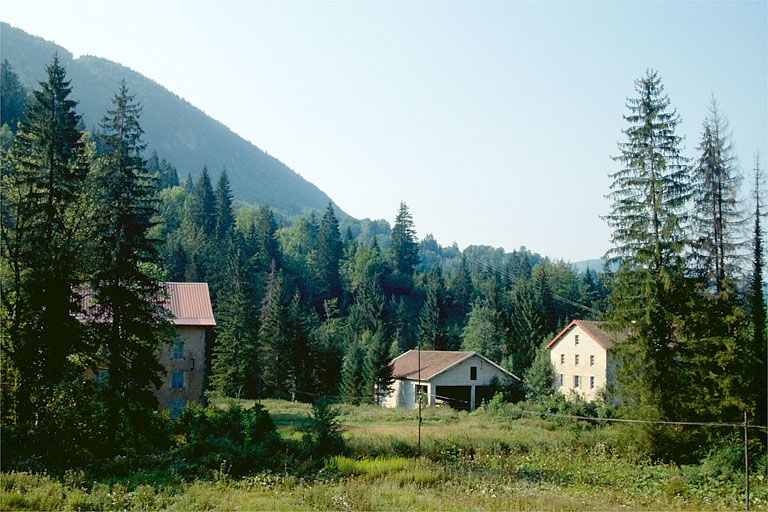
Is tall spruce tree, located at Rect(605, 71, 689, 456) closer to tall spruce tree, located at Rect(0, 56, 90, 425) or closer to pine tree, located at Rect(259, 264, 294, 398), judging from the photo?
tall spruce tree, located at Rect(0, 56, 90, 425)

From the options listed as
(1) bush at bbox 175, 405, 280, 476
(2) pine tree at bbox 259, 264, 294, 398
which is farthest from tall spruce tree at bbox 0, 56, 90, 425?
(2) pine tree at bbox 259, 264, 294, 398

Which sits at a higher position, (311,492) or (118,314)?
(118,314)

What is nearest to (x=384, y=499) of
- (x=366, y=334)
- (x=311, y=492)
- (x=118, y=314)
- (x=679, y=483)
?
(x=311, y=492)

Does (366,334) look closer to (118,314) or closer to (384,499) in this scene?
(118,314)

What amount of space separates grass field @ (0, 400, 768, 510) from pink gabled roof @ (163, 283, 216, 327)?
14.2 meters

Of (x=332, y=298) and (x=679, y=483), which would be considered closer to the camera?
(x=679, y=483)

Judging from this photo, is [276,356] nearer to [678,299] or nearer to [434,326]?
[434,326]

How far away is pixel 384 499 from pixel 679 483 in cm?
1070

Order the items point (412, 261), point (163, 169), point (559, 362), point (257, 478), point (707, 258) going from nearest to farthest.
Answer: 1. point (257, 478)
2. point (707, 258)
3. point (559, 362)
4. point (412, 261)
5. point (163, 169)

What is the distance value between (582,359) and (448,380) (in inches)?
498

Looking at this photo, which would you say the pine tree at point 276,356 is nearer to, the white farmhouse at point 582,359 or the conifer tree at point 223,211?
the white farmhouse at point 582,359

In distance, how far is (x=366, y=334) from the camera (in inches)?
2901

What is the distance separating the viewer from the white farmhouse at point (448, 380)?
2061 inches

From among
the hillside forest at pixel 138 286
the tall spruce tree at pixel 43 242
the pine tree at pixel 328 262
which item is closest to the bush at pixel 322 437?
the hillside forest at pixel 138 286
